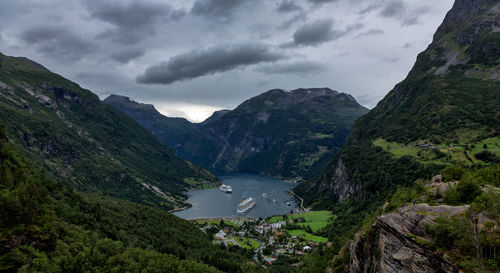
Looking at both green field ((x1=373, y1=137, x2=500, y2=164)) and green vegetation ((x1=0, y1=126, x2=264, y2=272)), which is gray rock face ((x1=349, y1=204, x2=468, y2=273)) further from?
green field ((x1=373, y1=137, x2=500, y2=164))

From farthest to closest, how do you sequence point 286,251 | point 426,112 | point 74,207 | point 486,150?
point 426,112 → point 286,251 → point 486,150 → point 74,207

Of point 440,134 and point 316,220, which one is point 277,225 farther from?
point 440,134

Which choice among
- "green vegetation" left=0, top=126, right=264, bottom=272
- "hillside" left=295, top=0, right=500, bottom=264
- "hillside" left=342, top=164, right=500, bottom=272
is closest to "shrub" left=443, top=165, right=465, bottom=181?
"hillside" left=342, top=164, right=500, bottom=272

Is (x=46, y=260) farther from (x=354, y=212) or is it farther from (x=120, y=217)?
(x=354, y=212)

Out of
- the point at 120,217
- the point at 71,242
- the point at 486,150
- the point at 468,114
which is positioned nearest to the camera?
the point at 71,242

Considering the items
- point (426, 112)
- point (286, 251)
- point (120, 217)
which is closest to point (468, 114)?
point (426, 112)

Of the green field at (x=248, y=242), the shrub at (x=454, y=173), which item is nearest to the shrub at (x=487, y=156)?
the shrub at (x=454, y=173)
